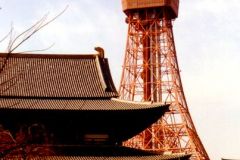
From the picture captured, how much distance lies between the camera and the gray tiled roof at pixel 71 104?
23.3m

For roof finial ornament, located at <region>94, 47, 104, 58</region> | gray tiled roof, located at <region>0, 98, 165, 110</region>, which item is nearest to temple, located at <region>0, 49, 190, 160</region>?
gray tiled roof, located at <region>0, 98, 165, 110</region>

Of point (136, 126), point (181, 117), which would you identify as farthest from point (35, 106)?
point (181, 117)

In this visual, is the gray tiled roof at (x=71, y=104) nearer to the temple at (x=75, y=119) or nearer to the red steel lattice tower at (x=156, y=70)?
the temple at (x=75, y=119)

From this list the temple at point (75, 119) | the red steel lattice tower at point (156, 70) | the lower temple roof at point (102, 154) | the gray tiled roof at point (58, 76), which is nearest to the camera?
the lower temple roof at point (102, 154)

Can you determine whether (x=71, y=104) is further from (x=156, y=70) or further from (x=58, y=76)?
(x=156, y=70)

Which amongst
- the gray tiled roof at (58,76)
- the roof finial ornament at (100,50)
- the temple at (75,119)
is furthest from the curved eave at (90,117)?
the roof finial ornament at (100,50)

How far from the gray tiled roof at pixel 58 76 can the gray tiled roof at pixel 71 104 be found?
44cm

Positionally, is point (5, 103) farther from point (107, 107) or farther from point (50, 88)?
point (107, 107)

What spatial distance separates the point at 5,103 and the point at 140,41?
39629 mm

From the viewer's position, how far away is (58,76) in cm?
2692

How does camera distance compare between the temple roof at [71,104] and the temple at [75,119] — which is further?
the temple roof at [71,104]

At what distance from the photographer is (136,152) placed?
77.8 feet

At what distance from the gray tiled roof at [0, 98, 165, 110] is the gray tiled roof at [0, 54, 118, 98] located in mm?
443

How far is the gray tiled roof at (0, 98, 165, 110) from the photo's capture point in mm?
23328
